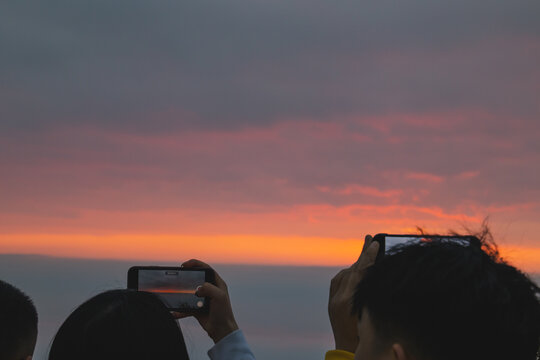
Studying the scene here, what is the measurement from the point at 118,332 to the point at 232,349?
0.73 metres

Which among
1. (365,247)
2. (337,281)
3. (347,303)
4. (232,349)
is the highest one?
(365,247)

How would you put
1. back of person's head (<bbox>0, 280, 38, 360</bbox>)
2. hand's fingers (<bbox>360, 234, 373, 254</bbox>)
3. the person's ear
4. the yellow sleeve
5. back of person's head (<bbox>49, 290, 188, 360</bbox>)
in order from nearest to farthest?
the person's ear, back of person's head (<bbox>49, 290, 188, 360</bbox>), the yellow sleeve, hand's fingers (<bbox>360, 234, 373, 254</bbox>), back of person's head (<bbox>0, 280, 38, 360</bbox>)

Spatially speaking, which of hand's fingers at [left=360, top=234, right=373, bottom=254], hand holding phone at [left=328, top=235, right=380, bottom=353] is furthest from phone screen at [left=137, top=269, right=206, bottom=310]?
hand's fingers at [left=360, top=234, right=373, bottom=254]

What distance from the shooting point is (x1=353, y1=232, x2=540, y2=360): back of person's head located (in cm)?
227

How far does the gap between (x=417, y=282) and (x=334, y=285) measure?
0.95m

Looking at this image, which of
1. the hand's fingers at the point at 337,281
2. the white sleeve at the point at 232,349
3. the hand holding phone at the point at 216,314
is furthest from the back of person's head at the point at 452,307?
the hand holding phone at the point at 216,314

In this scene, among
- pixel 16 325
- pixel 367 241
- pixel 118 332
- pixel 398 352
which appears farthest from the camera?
pixel 16 325

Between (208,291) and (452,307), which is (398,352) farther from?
(208,291)

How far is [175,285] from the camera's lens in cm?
364

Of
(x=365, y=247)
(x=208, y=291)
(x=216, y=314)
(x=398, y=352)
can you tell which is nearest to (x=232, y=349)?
(x=216, y=314)

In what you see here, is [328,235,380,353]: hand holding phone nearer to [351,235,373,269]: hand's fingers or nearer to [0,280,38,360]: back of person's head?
[351,235,373,269]: hand's fingers

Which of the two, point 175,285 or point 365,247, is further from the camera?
point 175,285

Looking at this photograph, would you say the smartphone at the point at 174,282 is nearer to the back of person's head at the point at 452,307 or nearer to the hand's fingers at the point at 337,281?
the hand's fingers at the point at 337,281

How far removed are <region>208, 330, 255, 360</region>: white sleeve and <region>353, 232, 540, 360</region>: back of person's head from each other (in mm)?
912
